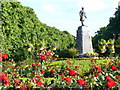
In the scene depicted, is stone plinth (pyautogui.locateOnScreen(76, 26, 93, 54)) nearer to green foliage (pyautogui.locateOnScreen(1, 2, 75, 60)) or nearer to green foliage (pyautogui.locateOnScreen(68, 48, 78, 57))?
green foliage (pyautogui.locateOnScreen(68, 48, 78, 57))

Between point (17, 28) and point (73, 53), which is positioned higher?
point (17, 28)

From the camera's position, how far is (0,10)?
1257 centimetres

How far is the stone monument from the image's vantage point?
16.9 m

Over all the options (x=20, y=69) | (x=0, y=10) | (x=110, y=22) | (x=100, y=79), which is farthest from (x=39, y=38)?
(x=110, y=22)


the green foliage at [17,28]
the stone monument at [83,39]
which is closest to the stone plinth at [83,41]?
the stone monument at [83,39]

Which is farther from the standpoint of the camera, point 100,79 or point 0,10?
point 0,10

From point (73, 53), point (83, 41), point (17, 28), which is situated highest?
point (17, 28)

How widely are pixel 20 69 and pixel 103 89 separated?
13.5 feet

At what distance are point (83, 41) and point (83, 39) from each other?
165 mm

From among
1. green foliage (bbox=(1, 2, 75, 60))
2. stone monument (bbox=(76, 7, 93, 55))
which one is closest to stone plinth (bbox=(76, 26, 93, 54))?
stone monument (bbox=(76, 7, 93, 55))

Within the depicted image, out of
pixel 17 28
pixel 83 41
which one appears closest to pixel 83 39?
pixel 83 41

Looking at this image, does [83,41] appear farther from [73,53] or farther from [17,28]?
[17,28]

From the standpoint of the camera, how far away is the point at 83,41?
1694cm

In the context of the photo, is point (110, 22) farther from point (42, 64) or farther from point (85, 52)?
point (42, 64)
